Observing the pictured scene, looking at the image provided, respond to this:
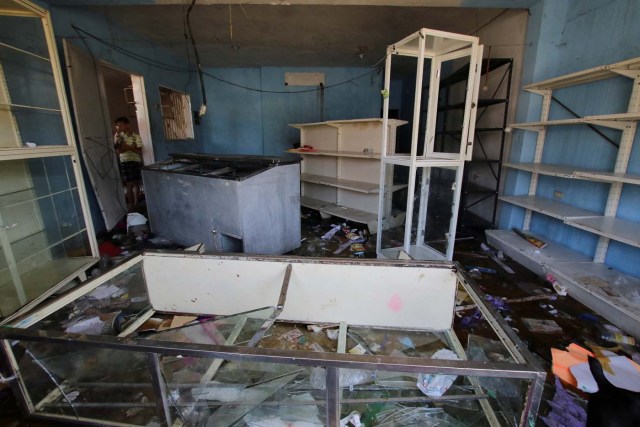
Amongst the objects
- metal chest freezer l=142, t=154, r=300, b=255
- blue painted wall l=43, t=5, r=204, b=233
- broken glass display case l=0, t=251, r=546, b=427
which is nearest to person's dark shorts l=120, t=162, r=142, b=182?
blue painted wall l=43, t=5, r=204, b=233

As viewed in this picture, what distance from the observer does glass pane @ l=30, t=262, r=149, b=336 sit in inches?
68.1

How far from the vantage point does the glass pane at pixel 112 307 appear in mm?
1730

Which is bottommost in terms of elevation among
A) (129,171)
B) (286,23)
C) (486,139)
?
(129,171)

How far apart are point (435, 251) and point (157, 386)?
2606mm

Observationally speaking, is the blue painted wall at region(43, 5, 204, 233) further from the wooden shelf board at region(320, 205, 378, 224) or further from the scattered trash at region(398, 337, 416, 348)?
the scattered trash at region(398, 337, 416, 348)

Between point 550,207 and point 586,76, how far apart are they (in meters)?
1.18

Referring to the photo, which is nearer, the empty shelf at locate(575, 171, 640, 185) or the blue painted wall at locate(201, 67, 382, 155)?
the empty shelf at locate(575, 171, 640, 185)

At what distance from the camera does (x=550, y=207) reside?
292 centimetres

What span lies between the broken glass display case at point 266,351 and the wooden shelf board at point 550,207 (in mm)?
1659

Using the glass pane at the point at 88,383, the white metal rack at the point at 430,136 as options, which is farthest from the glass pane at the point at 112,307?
the white metal rack at the point at 430,136

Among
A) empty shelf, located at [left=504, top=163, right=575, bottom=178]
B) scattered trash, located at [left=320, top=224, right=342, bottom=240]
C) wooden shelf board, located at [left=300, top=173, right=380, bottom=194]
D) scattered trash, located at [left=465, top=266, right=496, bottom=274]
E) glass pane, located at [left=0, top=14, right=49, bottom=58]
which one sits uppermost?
glass pane, located at [left=0, top=14, right=49, bottom=58]

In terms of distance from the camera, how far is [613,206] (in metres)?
2.53

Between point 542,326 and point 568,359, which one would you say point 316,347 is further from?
point 542,326

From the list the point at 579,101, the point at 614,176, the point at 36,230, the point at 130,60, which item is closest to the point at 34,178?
the point at 36,230
